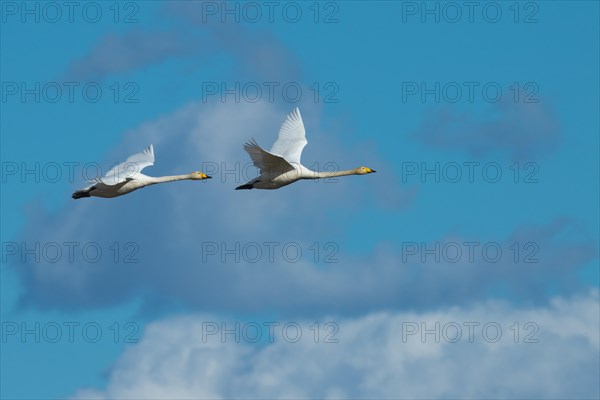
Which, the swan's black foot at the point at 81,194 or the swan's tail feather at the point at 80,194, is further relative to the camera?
the swan's tail feather at the point at 80,194

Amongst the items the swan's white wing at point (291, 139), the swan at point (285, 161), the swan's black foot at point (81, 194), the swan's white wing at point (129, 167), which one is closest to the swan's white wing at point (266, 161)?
the swan at point (285, 161)

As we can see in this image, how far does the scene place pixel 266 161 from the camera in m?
54.4

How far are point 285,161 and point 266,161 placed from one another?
24.7 inches

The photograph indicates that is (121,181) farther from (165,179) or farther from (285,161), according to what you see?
(285,161)

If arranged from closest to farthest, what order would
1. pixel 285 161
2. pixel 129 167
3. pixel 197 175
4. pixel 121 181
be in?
pixel 121 181 → pixel 285 161 → pixel 129 167 → pixel 197 175

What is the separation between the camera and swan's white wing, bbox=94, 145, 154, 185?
53.2 m

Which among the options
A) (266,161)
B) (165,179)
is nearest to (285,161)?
(266,161)

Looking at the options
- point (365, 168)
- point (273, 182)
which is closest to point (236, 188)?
point (273, 182)

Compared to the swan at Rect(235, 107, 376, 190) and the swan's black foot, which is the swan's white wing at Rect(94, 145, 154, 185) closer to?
the swan's black foot

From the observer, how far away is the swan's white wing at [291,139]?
5784cm

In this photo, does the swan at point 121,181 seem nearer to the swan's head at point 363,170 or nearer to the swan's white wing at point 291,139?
the swan's white wing at point 291,139

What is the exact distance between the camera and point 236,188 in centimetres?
5588

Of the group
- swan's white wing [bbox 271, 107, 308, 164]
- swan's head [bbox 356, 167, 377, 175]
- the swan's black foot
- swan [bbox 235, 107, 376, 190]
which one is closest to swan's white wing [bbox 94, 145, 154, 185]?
the swan's black foot

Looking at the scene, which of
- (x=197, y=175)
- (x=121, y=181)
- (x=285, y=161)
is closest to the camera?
(x=121, y=181)
